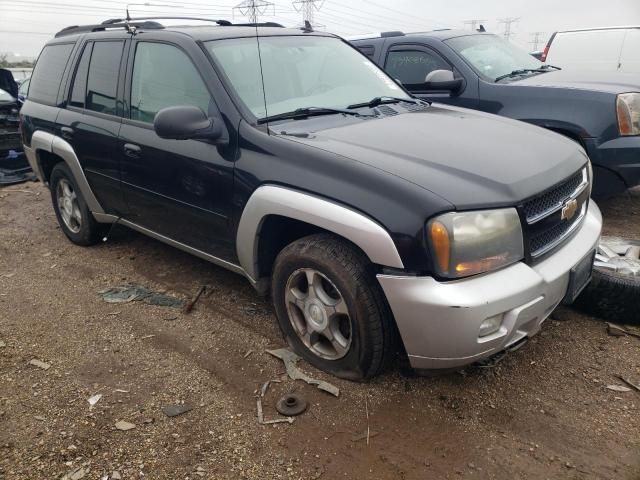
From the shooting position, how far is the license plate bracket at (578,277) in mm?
2633

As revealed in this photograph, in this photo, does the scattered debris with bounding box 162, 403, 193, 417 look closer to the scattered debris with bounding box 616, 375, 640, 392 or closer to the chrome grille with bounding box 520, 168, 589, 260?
the chrome grille with bounding box 520, 168, 589, 260

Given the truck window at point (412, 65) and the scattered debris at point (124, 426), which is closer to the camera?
the scattered debris at point (124, 426)

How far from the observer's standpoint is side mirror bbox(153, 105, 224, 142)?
2.86 meters

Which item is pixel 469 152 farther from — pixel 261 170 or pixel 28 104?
pixel 28 104

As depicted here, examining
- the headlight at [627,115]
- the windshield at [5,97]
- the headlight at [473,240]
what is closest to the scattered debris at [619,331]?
the headlight at [473,240]

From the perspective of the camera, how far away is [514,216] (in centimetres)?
235

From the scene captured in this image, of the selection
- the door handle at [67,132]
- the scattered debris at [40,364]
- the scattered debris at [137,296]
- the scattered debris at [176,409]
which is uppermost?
the door handle at [67,132]

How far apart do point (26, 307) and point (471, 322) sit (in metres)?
3.14

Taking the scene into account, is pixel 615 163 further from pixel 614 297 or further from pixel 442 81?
pixel 614 297

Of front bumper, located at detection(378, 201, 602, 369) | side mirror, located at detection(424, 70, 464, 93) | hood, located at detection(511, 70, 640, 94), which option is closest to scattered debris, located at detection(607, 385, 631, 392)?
front bumper, located at detection(378, 201, 602, 369)

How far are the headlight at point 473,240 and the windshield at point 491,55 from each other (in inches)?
138

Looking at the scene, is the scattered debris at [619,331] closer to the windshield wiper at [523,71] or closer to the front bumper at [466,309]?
the front bumper at [466,309]

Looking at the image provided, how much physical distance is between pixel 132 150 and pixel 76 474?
211cm

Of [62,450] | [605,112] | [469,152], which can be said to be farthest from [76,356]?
[605,112]
